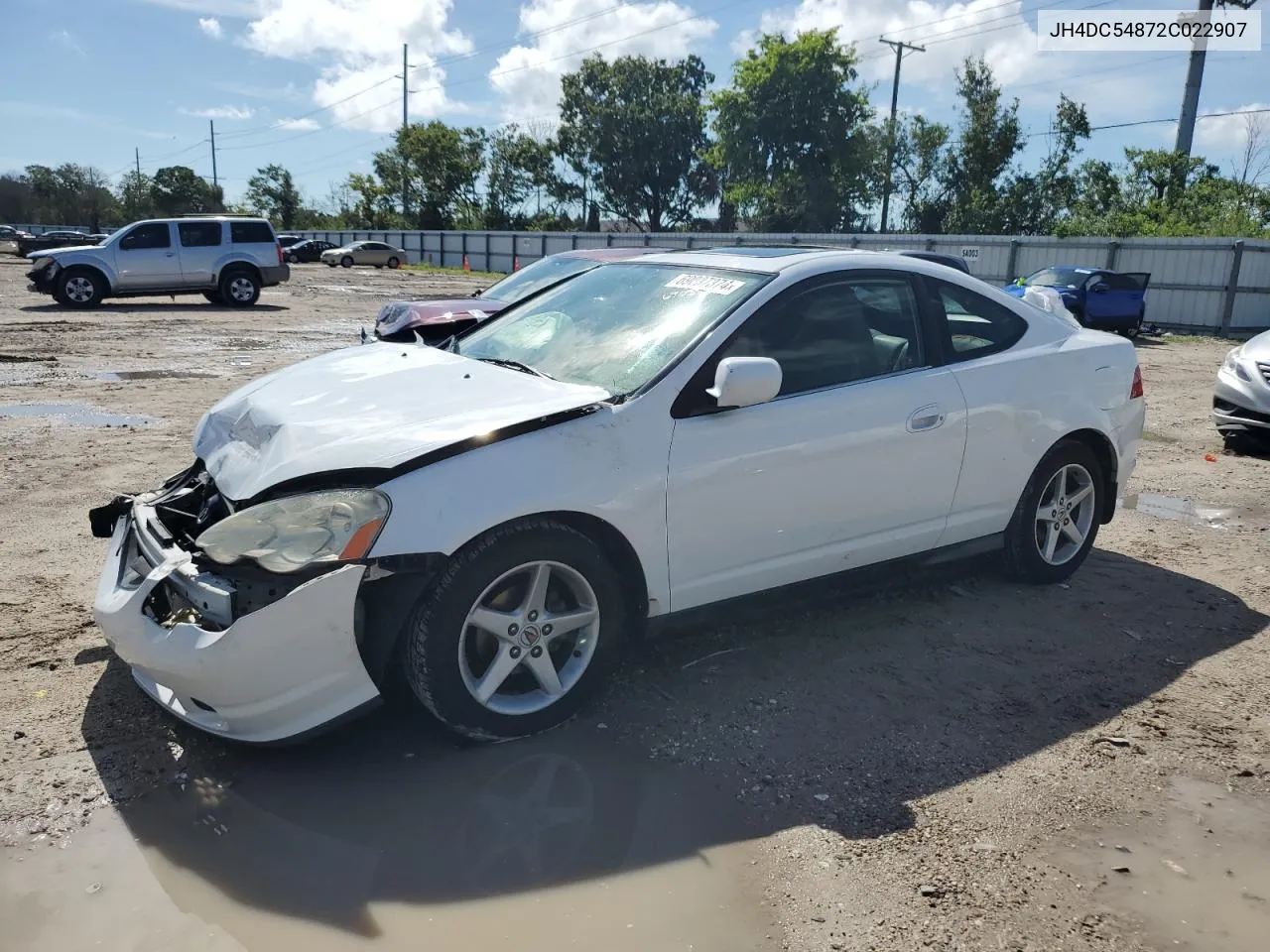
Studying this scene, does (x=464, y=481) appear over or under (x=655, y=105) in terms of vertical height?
under

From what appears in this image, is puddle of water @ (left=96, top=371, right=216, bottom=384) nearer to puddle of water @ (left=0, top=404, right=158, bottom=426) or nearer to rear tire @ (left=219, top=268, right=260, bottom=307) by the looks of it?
puddle of water @ (left=0, top=404, right=158, bottom=426)

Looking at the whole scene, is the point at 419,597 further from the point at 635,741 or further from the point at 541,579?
the point at 635,741

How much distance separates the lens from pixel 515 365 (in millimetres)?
3955

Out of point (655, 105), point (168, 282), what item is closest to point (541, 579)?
point (168, 282)

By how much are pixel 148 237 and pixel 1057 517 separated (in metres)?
20.5

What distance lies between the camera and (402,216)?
76.8m

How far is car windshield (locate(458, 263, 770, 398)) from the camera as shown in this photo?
3705 millimetres

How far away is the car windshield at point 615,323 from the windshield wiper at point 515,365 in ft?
0.04

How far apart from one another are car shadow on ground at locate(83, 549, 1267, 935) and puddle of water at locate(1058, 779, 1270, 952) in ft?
1.48

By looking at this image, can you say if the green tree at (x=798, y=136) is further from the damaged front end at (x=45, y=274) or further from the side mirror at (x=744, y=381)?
the side mirror at (x=744, y=381)

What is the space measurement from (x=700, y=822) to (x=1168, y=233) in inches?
1535

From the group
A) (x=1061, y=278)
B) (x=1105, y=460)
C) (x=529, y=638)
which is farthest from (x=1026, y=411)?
(x=1061, y=278)

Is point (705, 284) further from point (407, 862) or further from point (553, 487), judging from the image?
point (407, 862)

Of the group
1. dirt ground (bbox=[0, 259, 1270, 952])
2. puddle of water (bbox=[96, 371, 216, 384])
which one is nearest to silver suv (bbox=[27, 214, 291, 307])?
puddle of water (bbox=[96, 371, 216, 384])
